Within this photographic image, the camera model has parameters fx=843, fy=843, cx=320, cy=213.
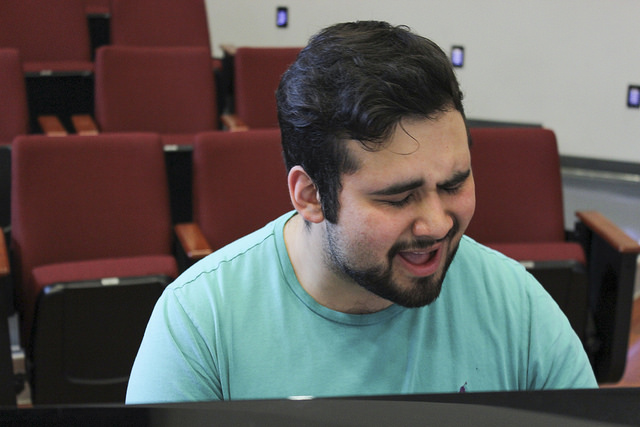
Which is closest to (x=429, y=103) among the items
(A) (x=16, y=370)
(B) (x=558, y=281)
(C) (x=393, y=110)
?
(C) (x=393, y=110)

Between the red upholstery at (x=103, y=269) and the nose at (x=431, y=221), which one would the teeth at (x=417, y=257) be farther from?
the red upholstery at (x=103, y=269)

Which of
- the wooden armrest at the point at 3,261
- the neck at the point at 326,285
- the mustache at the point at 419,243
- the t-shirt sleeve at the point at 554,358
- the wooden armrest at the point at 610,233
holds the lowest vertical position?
the wooden armrest at the point at 610,233

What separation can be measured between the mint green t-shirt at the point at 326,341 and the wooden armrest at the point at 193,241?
0.67m

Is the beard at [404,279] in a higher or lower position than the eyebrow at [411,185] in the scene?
lower

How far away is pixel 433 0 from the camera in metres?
2.52

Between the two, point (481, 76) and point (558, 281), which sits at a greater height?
point (481, 76)

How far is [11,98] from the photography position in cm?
171

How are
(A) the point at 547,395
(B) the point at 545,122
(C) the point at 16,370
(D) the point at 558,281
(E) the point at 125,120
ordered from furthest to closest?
(B) the point at 545,122 < (E) the point at 125,120 < (C) the point at 16,370 < (D) the point at 558,281 < (A) the point at 547,395

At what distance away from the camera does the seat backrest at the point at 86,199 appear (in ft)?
4.31

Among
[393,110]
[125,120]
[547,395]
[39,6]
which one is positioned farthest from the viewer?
[39,6]

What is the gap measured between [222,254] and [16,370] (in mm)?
927

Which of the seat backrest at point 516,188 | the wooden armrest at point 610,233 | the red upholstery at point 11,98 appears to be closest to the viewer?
the wooden armrest at point 610,233

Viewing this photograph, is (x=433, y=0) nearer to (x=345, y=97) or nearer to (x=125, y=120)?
(x=125, y=120)

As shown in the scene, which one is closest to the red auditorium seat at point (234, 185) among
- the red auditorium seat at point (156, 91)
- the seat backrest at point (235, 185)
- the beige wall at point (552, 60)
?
the seat backrest at point (235, 185)
